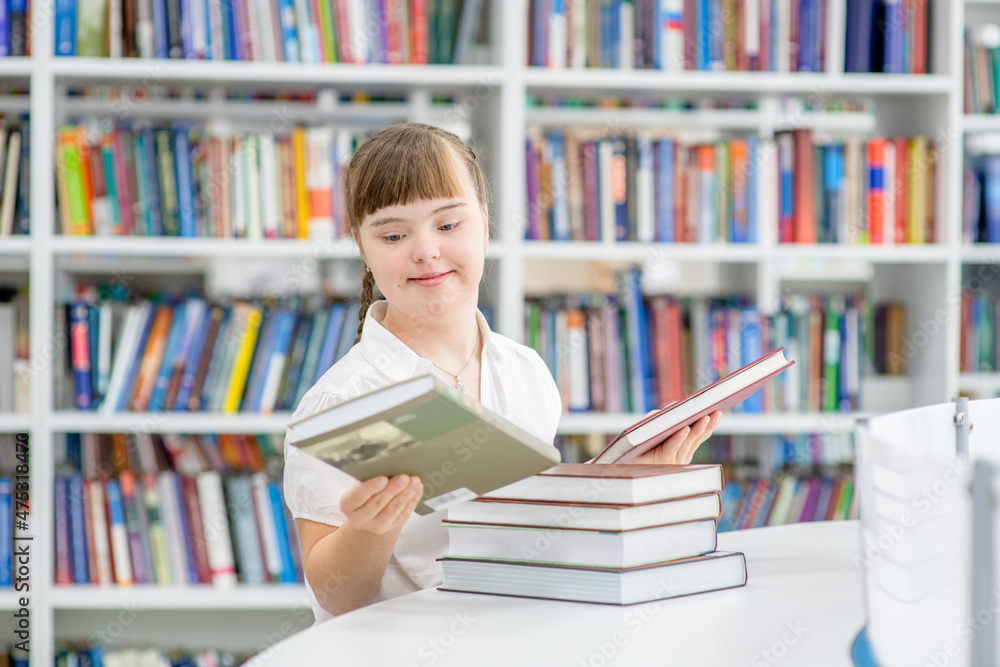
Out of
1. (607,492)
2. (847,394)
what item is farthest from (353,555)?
(847,394)

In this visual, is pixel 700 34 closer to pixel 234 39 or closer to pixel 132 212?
pixel 234 39

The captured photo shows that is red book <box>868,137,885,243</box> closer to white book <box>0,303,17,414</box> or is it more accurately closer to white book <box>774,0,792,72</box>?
white book <box>774,0,792,72</box>

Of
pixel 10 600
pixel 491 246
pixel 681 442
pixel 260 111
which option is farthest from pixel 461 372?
pixel 260 111

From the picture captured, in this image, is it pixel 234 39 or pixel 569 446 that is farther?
pixel 569 446

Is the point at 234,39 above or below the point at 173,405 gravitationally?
above

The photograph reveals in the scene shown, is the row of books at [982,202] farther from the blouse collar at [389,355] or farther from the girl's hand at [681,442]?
the blouse collar at [389,355]

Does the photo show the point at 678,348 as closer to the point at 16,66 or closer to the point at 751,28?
the point at 751,28

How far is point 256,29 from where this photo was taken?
2135 millimetres

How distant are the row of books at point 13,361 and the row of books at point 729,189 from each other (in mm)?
1215

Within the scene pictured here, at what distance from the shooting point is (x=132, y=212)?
7.07ft

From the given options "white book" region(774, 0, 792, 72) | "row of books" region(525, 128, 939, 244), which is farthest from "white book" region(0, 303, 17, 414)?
"white book" region(774, 0, 792, 72)

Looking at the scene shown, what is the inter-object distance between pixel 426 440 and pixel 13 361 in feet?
5.89

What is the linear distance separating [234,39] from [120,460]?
3.41 ft

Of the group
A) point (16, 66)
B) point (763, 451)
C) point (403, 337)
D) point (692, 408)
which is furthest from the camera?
point (763, 451)
